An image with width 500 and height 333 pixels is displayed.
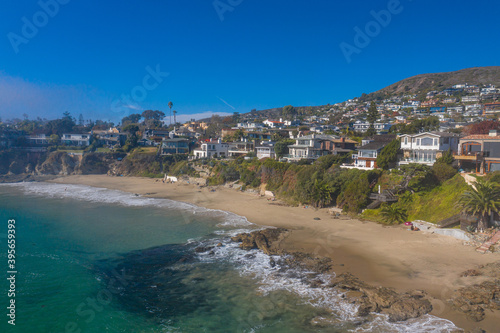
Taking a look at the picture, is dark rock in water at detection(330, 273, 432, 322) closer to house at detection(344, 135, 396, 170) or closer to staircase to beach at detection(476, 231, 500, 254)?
staircase to beach at detection(476, 231, 500, 254)

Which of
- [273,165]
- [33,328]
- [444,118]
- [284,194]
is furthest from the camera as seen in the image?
[444,118]

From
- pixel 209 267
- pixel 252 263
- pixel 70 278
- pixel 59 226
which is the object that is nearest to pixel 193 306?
pixel 209 267

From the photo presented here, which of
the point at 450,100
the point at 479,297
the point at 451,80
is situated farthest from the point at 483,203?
the point at 451,80

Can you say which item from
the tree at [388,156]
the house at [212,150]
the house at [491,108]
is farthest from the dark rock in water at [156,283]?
the house at [491,108]

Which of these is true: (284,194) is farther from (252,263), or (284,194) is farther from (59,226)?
(59,226)

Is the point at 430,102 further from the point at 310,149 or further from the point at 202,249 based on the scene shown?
the point at 202,249

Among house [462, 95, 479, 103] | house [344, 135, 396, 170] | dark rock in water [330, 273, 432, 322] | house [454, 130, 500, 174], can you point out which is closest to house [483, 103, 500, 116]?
house [462, 95, 479, 103]
